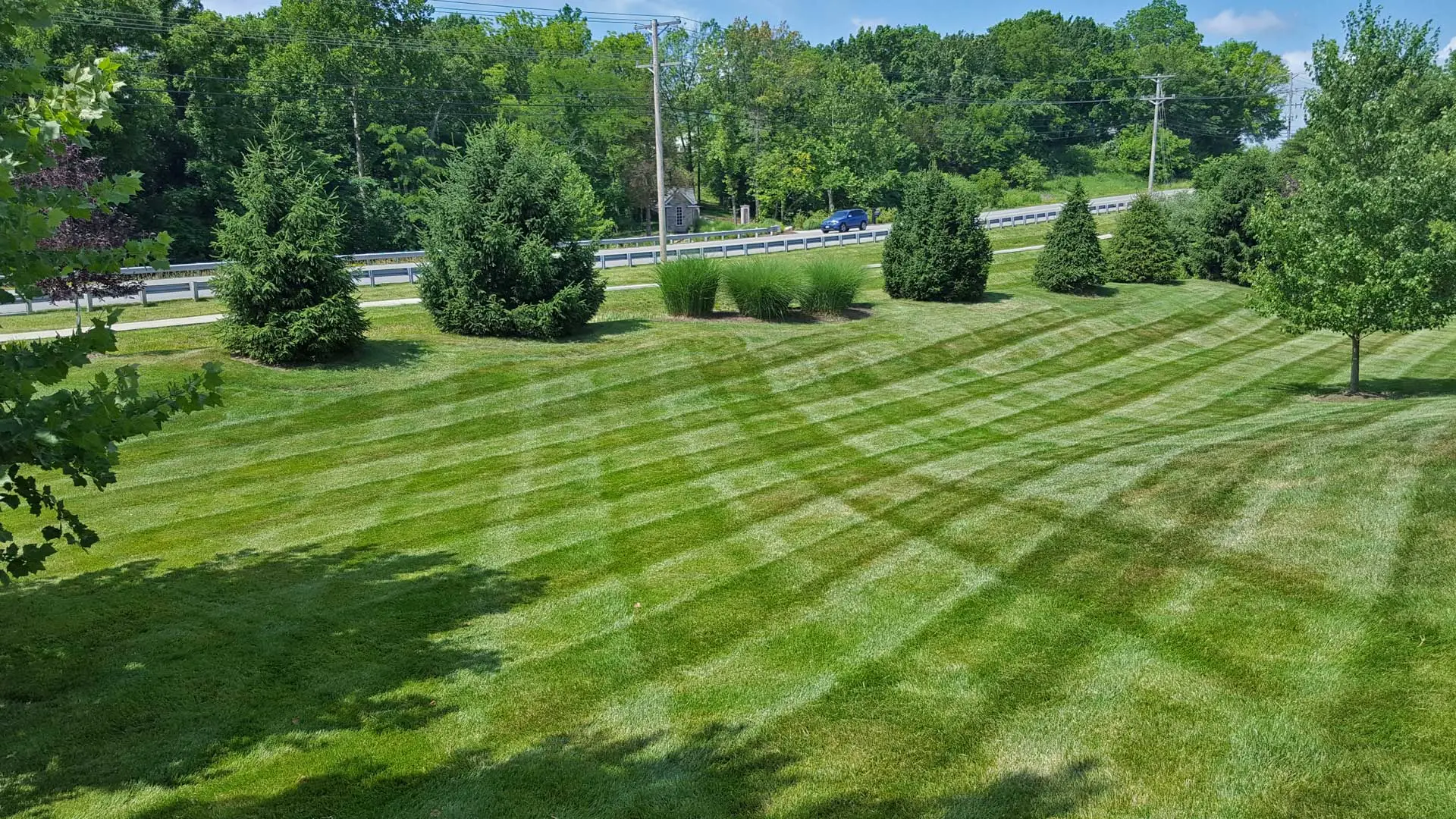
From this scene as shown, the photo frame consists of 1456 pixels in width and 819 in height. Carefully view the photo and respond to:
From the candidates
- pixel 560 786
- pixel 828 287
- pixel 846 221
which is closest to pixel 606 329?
pixel 828 287

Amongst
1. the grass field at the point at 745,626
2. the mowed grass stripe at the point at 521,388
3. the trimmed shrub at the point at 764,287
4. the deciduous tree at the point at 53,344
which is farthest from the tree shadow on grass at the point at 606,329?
the deciduous tree at the point at 53,344

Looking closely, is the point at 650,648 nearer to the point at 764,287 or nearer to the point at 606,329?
the point at 606,329

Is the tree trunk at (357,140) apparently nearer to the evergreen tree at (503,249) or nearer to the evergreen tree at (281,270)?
the evergreen tree at (503,249)

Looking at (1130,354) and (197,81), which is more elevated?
(197,81)

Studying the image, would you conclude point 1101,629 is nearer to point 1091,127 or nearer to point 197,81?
point 197,81

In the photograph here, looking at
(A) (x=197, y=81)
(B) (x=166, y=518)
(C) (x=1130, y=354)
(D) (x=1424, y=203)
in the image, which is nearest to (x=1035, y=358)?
(C) (x=1130, y=354)
